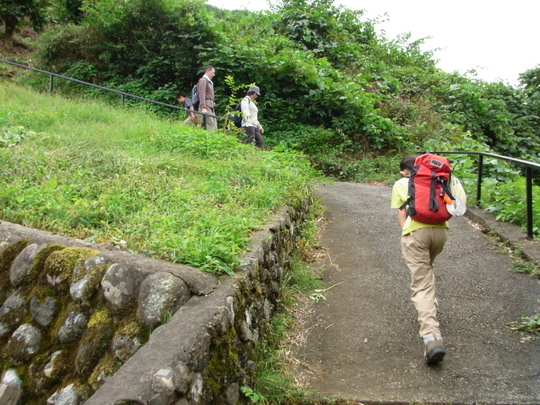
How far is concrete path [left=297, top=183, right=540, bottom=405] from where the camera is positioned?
120 inches

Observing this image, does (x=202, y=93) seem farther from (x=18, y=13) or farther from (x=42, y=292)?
(x=18, y=13)

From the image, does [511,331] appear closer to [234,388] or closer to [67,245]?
[234,388]

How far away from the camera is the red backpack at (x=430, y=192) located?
3.26m

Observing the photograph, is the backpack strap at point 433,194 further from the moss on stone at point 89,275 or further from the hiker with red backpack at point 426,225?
the moss on stone at point 89,275

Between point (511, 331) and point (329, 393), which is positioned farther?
point (511, 331)

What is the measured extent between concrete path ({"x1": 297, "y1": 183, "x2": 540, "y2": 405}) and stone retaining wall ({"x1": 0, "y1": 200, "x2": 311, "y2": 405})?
Result: 0.71 meters

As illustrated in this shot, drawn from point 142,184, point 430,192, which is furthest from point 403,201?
point 142,184

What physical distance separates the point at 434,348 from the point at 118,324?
7.37ft

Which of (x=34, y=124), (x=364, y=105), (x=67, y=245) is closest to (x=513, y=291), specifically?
(x=67, y=245)

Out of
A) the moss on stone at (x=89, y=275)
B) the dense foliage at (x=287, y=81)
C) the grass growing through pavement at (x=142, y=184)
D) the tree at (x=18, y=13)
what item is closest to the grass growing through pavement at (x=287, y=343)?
the grass growing through pavement at (x=142, y=184)

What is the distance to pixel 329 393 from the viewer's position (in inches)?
122

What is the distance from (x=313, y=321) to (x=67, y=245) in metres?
2.25

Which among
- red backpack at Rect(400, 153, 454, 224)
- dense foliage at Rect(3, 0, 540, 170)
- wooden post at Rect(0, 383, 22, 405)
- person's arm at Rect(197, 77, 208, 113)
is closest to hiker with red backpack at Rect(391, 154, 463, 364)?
red backpack at Rect(400, 153, 454, 224)

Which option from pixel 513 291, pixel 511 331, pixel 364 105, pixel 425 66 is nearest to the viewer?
pixel 511 331
